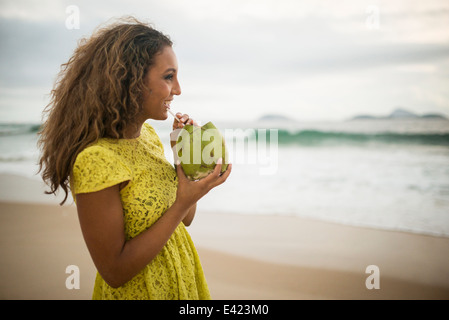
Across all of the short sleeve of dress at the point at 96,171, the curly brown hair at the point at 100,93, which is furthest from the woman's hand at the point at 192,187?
the curly brown hair at the point at 100,93

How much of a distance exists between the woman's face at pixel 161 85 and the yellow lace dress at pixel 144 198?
0.15 metres

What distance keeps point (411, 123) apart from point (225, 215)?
46.6 feet

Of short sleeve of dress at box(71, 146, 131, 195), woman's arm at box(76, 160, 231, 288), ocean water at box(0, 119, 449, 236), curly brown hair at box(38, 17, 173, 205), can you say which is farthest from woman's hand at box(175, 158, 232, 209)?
ocean water at box(0, 119, 449, 236)

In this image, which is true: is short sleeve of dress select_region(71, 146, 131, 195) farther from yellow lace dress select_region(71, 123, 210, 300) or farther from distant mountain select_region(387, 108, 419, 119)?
distant mountain select_region(387, 108, 419, 119)

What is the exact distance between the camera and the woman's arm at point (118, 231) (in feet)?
3.66

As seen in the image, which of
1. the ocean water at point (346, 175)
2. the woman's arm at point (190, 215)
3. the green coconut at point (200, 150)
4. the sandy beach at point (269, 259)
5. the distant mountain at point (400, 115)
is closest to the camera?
the green coconut at point (200, 150)

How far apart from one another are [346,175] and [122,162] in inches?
330

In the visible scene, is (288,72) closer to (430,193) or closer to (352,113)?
(352,113)

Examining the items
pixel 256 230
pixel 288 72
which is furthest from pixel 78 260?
pixel 288 72

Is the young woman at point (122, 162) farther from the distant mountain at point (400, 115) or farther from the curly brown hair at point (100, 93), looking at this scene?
the distant mountain at point (400, 115)

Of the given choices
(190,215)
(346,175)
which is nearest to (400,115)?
(346,175)

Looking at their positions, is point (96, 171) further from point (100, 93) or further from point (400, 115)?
point (400, 115)

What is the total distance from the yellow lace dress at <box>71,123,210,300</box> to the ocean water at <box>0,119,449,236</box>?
56cm

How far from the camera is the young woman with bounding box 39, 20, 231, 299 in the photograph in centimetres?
113
